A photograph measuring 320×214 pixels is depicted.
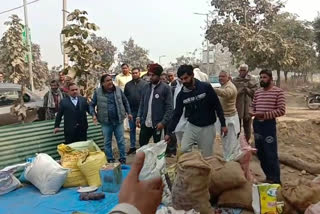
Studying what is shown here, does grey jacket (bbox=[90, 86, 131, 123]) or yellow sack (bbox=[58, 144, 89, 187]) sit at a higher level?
grey jacket (bbox=[90, 86, 131, 123])

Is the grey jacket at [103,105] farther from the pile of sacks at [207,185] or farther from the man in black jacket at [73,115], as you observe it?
the pile of sacks at [207,185]

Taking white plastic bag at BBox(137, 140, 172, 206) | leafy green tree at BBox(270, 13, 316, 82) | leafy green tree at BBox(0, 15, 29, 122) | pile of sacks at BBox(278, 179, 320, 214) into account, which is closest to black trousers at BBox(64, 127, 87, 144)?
white plastic bag at BBox(137, 140, 172, 206)

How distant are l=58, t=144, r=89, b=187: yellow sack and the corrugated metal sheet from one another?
0.75 m

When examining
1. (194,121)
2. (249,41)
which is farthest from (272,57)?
(194,121)

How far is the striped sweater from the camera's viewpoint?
4.24m

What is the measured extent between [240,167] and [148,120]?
1.97m

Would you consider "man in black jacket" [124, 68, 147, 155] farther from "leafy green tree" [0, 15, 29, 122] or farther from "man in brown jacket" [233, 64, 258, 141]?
"leafy green tree" [0, 15, 29, 122]

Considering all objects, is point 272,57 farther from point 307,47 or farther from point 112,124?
point 112,124

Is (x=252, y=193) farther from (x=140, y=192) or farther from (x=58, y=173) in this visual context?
(x=140, y=192)

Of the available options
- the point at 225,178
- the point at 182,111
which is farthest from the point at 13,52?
the point at 225,178

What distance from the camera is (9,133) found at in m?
5.18

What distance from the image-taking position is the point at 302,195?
3318mm

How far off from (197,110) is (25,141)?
2.58m

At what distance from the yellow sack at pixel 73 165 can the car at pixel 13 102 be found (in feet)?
8.56
